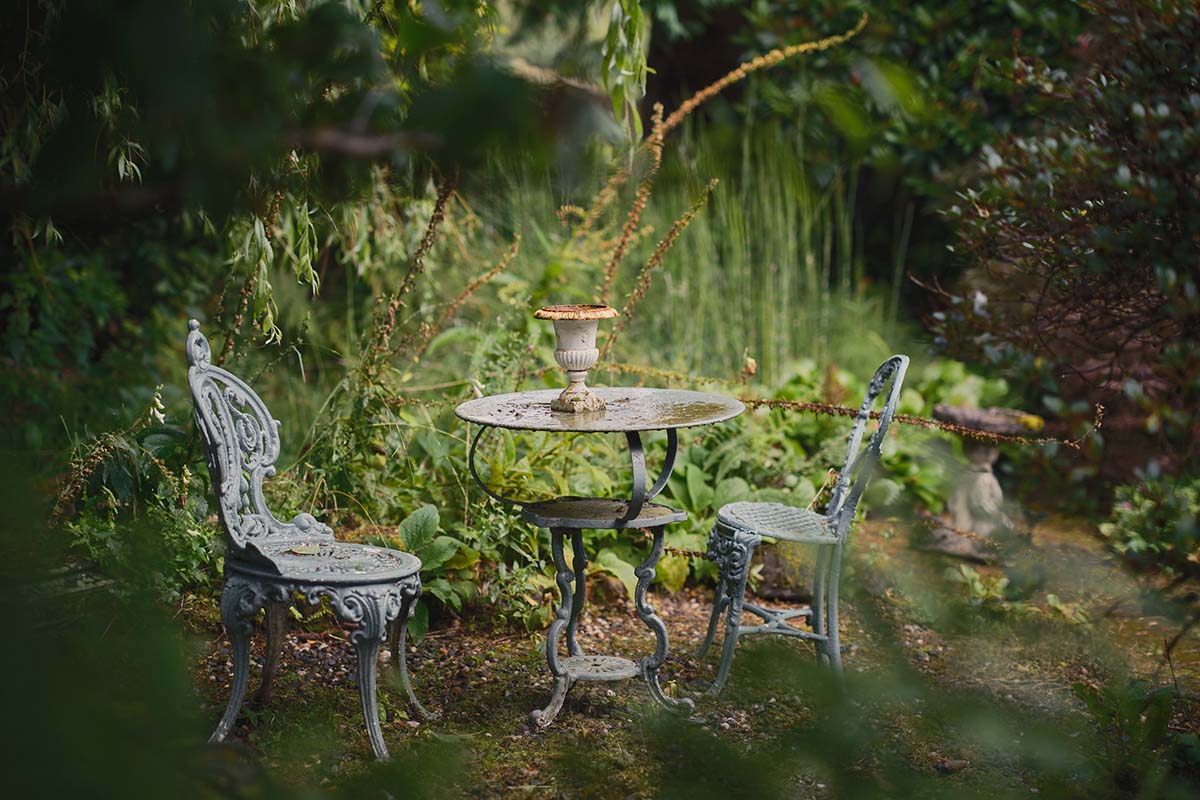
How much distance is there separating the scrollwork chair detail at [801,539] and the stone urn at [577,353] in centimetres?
51

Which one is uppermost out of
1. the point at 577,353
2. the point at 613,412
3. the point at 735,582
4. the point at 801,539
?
the point at 577,353

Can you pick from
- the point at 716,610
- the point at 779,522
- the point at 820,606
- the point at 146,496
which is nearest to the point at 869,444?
the point at 779,522

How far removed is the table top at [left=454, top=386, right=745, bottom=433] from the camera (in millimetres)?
2480

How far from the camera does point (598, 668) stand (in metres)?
2.67

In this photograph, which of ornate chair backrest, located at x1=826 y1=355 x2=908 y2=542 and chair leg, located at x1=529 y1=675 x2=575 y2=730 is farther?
ornate chair backrest, located at x1=826 y1=355 x2=908 y2=542

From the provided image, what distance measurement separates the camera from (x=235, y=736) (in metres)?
2.43

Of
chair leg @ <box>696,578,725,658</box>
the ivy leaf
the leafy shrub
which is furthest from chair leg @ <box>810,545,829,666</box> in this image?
the leafy shrub

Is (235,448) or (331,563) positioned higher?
(235,448)

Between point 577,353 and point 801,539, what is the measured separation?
736 mm

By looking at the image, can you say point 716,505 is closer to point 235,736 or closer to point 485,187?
point 235,736

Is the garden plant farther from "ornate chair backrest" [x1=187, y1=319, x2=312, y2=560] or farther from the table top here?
the table top

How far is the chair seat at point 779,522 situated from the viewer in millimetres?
2791

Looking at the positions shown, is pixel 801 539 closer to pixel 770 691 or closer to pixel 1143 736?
pixel 1143 736

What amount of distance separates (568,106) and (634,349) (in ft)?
13.5
